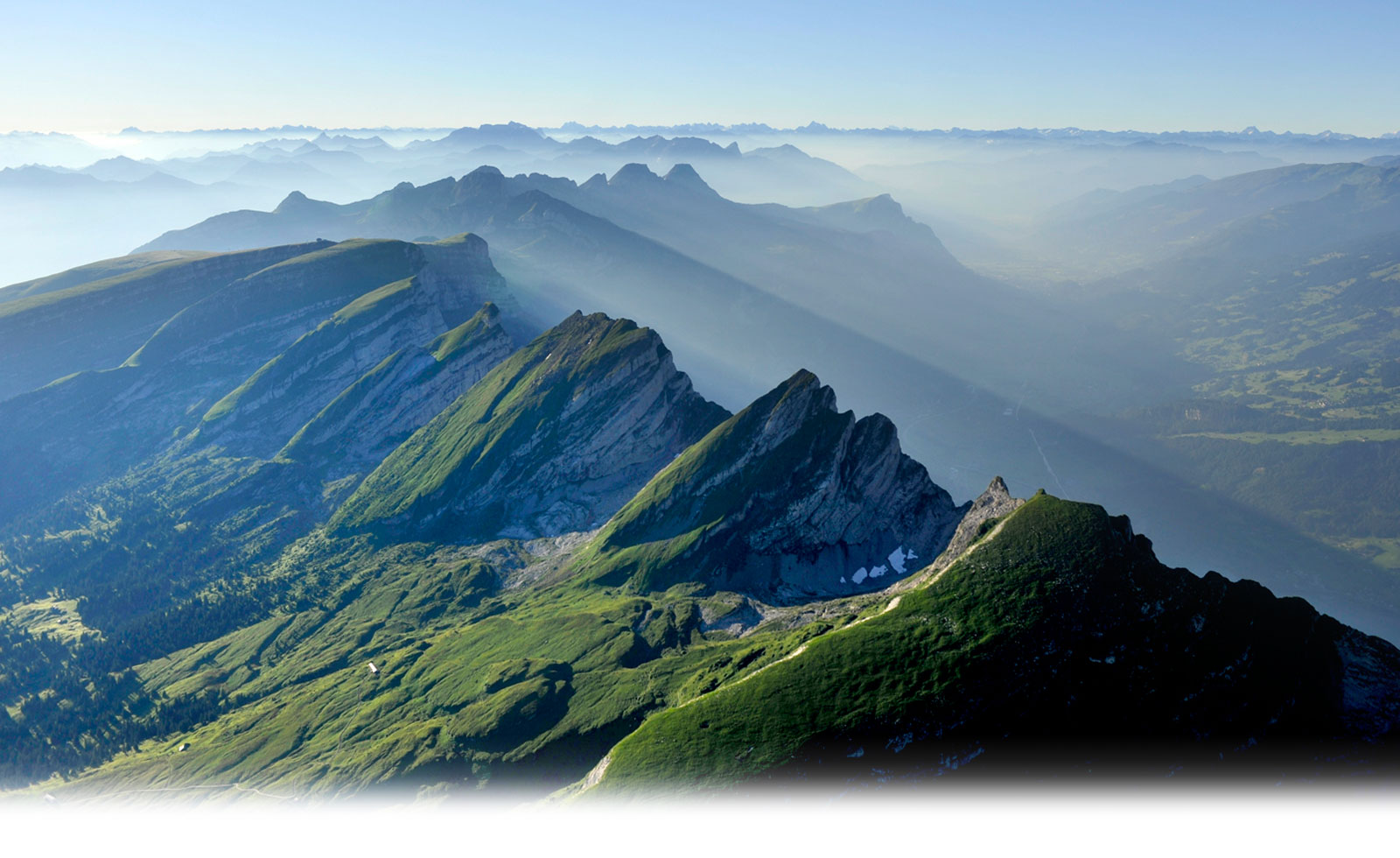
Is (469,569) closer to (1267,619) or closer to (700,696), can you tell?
(700,696)

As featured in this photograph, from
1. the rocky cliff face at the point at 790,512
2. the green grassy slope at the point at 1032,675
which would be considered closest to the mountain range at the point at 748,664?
the green grassy slope at the point at 1032,675

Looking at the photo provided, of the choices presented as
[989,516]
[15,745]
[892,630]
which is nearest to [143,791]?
[15,745]

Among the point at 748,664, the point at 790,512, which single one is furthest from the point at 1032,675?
the point at 790,512

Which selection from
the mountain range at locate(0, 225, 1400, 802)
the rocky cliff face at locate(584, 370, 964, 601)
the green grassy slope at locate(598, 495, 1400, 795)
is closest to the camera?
the green grassy slope at locate(598, 495, 1400, 795)

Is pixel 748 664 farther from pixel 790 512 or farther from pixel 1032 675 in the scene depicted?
pixel 790 512

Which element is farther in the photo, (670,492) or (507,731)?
(670,492)

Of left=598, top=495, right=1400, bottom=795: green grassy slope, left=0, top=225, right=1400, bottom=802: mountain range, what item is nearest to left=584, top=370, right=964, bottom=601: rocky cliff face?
left=0, top=225, right=1400, bottom=802: mountain range

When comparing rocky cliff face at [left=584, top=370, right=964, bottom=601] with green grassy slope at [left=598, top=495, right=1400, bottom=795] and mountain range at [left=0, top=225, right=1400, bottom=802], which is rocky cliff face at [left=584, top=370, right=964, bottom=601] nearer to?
mountain range at [left=0, top=225, right=1400, bottom=802]

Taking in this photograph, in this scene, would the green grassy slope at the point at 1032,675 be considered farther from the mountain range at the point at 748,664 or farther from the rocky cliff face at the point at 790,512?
the rocky cliff face at the point at 790,512
